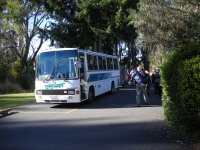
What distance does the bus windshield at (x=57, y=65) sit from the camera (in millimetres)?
14188

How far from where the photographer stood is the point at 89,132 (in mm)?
8648

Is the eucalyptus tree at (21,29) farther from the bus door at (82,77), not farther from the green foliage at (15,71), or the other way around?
the bus door at (82,77)

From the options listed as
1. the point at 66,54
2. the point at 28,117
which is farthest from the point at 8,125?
the point at 66,54

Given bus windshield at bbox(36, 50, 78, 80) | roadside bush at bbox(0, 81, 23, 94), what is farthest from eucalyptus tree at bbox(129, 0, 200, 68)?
roadside bush at bbox(0, 81, 23, 94)

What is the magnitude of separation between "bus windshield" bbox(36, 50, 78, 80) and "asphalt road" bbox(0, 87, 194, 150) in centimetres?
239

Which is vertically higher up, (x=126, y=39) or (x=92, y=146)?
(x=126, y=39)

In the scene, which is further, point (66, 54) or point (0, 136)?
point (66, 54)

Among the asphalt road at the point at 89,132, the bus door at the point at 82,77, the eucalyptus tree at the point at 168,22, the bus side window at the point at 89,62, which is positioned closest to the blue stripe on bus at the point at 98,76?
the bus side window at the point at 89,62

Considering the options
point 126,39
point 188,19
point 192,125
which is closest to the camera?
point 192,125

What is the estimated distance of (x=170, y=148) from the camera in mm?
6707

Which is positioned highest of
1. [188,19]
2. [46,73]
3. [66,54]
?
[188,19]

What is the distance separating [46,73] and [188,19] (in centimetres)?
710

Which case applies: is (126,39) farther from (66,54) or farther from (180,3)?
(180,3)

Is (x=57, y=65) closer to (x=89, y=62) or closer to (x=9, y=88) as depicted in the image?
(x=89, y=62)
